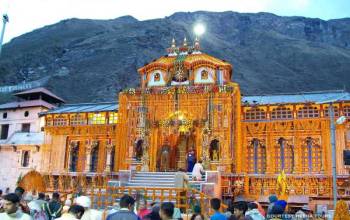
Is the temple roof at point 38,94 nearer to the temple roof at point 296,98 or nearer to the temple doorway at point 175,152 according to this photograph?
the temple doorway at point 175,152

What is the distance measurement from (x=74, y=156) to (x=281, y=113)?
689 inches

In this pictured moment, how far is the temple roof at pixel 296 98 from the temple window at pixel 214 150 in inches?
155

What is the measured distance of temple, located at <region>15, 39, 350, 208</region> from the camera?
93.2 feet

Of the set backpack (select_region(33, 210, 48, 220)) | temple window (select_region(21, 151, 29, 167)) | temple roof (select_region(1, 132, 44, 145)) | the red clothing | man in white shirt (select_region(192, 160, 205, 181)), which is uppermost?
temple roof (select_region(1, 132, 44, 145))

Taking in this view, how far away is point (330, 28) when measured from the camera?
143625mm

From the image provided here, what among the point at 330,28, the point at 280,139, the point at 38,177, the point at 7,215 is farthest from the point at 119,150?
the point at 330,28

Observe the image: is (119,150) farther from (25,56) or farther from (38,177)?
(25,56)

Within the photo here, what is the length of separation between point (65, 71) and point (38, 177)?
53.9m

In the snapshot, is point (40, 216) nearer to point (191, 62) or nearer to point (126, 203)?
point (126, 203)

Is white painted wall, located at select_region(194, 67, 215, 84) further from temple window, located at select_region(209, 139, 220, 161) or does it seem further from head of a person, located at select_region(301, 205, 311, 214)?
head of a person, located at select_region(301, 205, 311, 214)

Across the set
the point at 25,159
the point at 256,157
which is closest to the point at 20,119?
the point at 25,159

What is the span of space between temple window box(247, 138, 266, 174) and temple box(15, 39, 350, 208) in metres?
0.07

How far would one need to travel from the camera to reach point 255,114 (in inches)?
1203

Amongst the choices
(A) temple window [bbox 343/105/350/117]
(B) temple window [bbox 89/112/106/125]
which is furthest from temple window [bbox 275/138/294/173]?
(B) temple window [bbox 89/112/106/125]
